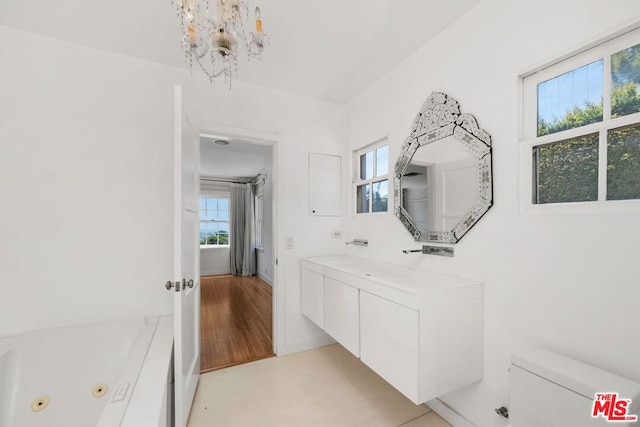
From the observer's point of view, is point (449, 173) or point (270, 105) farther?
point (270, 105)

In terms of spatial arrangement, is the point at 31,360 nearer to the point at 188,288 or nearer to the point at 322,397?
the point at 188,288

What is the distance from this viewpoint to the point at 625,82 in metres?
1.09

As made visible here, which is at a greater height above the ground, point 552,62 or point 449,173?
point 552,62

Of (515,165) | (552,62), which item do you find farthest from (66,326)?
(552,62)

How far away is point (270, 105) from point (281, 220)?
117 cm

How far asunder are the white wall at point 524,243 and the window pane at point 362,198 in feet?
2.56

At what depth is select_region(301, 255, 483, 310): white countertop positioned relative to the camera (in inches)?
53.7

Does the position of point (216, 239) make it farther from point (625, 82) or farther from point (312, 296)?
point (625, 82)

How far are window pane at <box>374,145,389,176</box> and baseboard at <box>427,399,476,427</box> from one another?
1.80m

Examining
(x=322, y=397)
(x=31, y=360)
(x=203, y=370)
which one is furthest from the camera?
(x=203, y=370)

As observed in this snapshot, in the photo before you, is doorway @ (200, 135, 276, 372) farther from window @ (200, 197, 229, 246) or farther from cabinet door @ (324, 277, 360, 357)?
cabinet door @ (324, 277, 360, 357)

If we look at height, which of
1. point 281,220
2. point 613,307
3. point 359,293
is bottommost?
point 359,293

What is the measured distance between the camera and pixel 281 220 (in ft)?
8.75

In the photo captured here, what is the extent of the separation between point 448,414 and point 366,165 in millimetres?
2145
